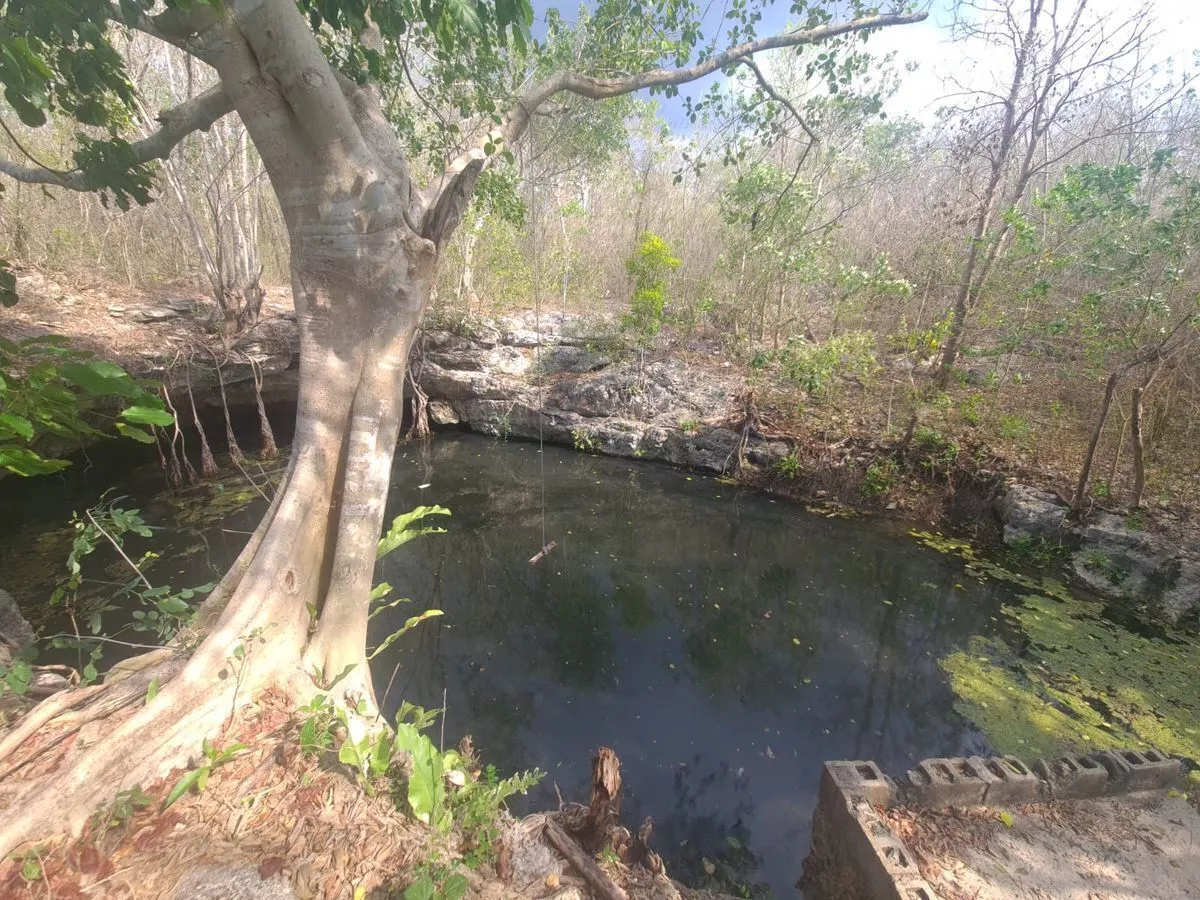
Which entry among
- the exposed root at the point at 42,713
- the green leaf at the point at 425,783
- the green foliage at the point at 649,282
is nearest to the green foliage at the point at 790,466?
the green foliage at the point at 649,282

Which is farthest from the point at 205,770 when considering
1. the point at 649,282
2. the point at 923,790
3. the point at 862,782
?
the point at 649,282

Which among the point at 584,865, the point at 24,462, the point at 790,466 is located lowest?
the point at 584,865

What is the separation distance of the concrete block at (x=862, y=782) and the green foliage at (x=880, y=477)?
210 inches

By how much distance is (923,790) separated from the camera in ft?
8.57

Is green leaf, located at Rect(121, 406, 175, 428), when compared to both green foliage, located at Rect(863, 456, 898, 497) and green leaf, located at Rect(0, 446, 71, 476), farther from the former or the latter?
green foliage, located at Rect(863, 456, 898, 497)

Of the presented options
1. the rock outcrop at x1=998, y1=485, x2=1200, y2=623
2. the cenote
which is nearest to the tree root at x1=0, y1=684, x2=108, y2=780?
the cenote

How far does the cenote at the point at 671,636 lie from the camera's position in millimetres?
3404

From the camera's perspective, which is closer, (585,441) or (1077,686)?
(1077,686)

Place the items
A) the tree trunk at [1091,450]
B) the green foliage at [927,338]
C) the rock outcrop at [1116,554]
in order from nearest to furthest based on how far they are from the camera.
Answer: the rock outcrop at [1116,554] < the tree trunk at [1091,450] < the green foliage at [927,338]

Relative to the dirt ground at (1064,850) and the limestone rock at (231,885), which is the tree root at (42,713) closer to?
the limestone rock at (231,885)

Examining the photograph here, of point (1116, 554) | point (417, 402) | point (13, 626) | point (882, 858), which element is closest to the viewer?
point (882, 858)

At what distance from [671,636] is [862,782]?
2315 mm

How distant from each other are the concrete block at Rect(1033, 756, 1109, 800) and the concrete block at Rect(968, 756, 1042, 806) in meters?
0.08

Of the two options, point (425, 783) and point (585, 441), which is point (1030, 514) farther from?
point (425, 783)
